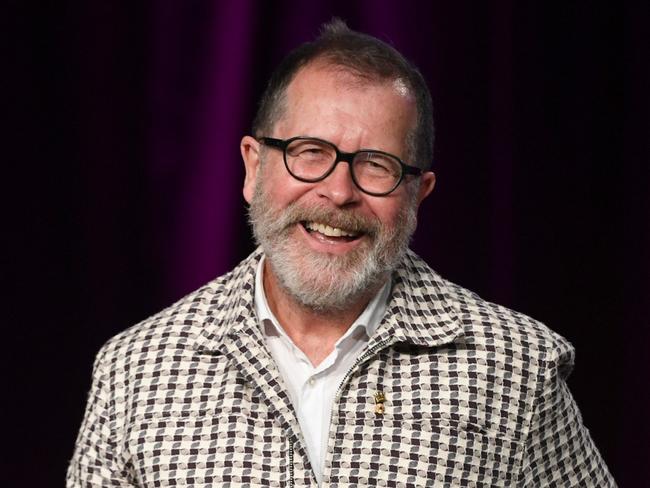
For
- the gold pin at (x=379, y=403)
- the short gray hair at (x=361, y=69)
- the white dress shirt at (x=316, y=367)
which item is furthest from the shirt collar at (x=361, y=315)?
the short gray hair at (x=361, y=69)

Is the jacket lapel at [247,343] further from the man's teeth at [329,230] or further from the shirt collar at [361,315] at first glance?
the man's teeth at [329,230]

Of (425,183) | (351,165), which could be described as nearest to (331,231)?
(351,165)

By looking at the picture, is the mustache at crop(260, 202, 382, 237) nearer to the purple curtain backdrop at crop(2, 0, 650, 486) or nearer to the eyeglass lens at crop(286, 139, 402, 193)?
the eyeglass lens at crop(286, 139, 402, 193)

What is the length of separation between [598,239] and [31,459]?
1.26 metres

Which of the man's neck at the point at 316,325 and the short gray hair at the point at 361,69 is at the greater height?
the short gray hair at the point at 361,69

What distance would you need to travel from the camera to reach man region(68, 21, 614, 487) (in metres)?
1.99

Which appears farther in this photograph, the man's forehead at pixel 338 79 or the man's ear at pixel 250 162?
the man's ear at pixel 250 162

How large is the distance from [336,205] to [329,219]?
3 cm

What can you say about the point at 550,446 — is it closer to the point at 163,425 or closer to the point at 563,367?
the point at 563,367

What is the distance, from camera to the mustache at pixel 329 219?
2018mm

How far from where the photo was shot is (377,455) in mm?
1974

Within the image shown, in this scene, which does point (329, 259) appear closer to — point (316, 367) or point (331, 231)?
point (331, 231)

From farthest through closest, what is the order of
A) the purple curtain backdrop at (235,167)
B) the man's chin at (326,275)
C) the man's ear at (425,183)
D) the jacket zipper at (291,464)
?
the purple curtain backdrop at (235,167) → the man's ear at (425,183) → the man's chin at (326,275) → the jacket zipper at (291,464)

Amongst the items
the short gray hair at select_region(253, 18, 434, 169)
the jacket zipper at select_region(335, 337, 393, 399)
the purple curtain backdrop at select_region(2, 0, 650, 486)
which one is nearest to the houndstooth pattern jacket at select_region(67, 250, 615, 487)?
the jacket zipper at select_region(335, 337, 393, 399)
